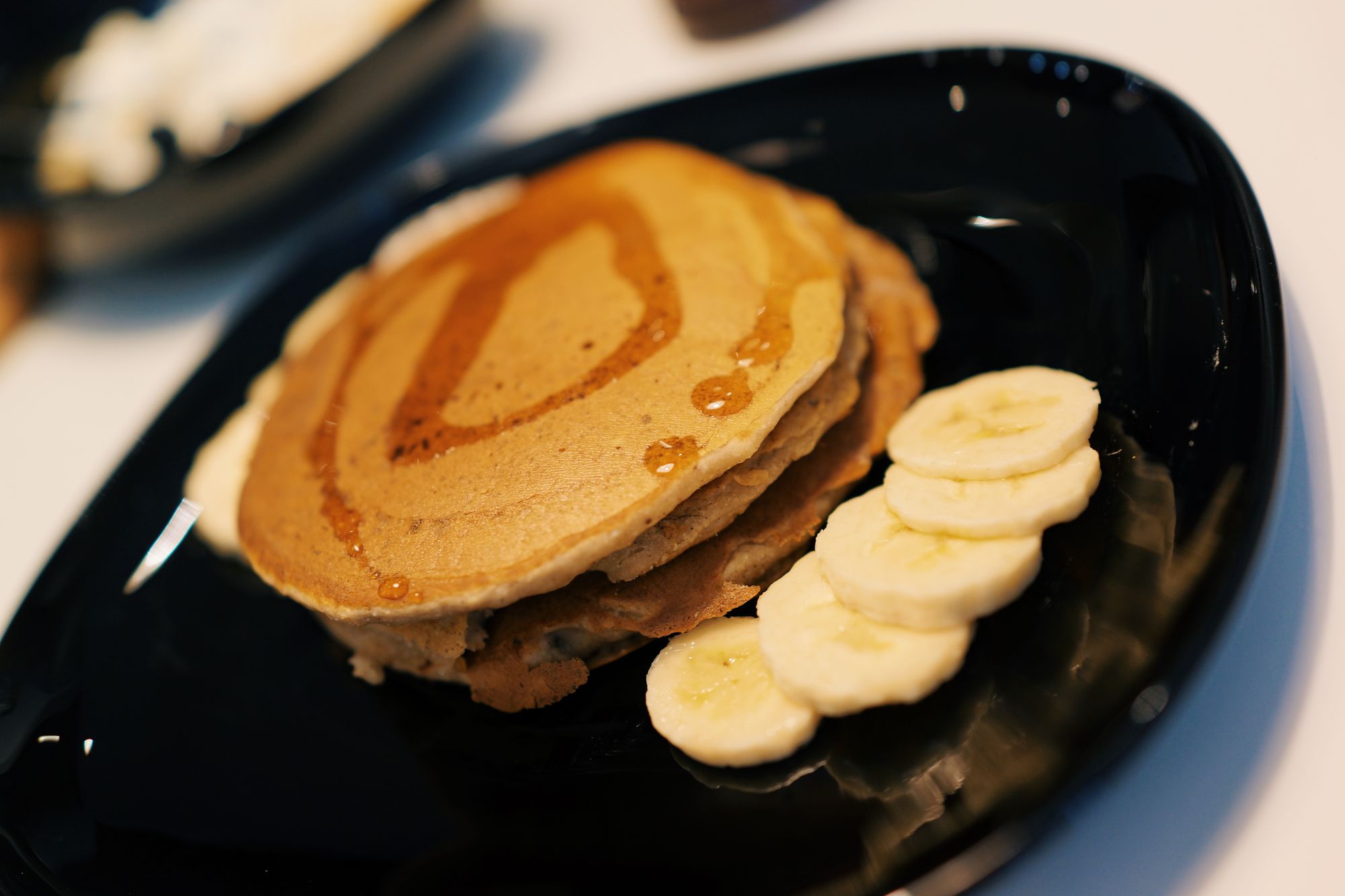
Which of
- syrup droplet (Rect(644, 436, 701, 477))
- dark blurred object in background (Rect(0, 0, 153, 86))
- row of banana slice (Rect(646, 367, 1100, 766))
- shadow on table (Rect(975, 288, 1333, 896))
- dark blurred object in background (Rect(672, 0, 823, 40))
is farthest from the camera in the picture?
dark blurred object in background (Rect(0, 0, 153, 86))

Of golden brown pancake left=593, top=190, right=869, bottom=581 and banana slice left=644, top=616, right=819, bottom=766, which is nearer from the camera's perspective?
banana slice left=644, top=616, right=819, bottom=766

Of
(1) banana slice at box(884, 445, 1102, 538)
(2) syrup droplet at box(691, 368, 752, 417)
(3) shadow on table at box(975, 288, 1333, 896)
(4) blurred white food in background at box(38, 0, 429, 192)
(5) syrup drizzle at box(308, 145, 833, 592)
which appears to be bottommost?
(3) shadow on table at box(975, 288, 1333, 896)

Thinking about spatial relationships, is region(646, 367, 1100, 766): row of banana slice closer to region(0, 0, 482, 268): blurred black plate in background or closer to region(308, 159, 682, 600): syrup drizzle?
region(308, 159, 682, 600): syrup drizzle

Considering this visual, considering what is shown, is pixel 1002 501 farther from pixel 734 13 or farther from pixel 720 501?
pixel 734 13

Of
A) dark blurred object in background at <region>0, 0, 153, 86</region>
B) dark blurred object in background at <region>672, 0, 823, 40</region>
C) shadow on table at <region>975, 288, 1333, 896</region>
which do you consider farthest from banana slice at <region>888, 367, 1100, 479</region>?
dark blurred object in background at <region>0, 0, 153, 86</region>

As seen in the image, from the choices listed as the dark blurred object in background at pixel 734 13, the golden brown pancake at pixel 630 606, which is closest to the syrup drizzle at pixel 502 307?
the golden brown pancake at pixel 630 606

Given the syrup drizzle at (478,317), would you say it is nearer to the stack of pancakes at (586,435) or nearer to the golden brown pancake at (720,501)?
the stack of pancakes at (586,435)

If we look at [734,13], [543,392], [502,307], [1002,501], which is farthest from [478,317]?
[734,13]
